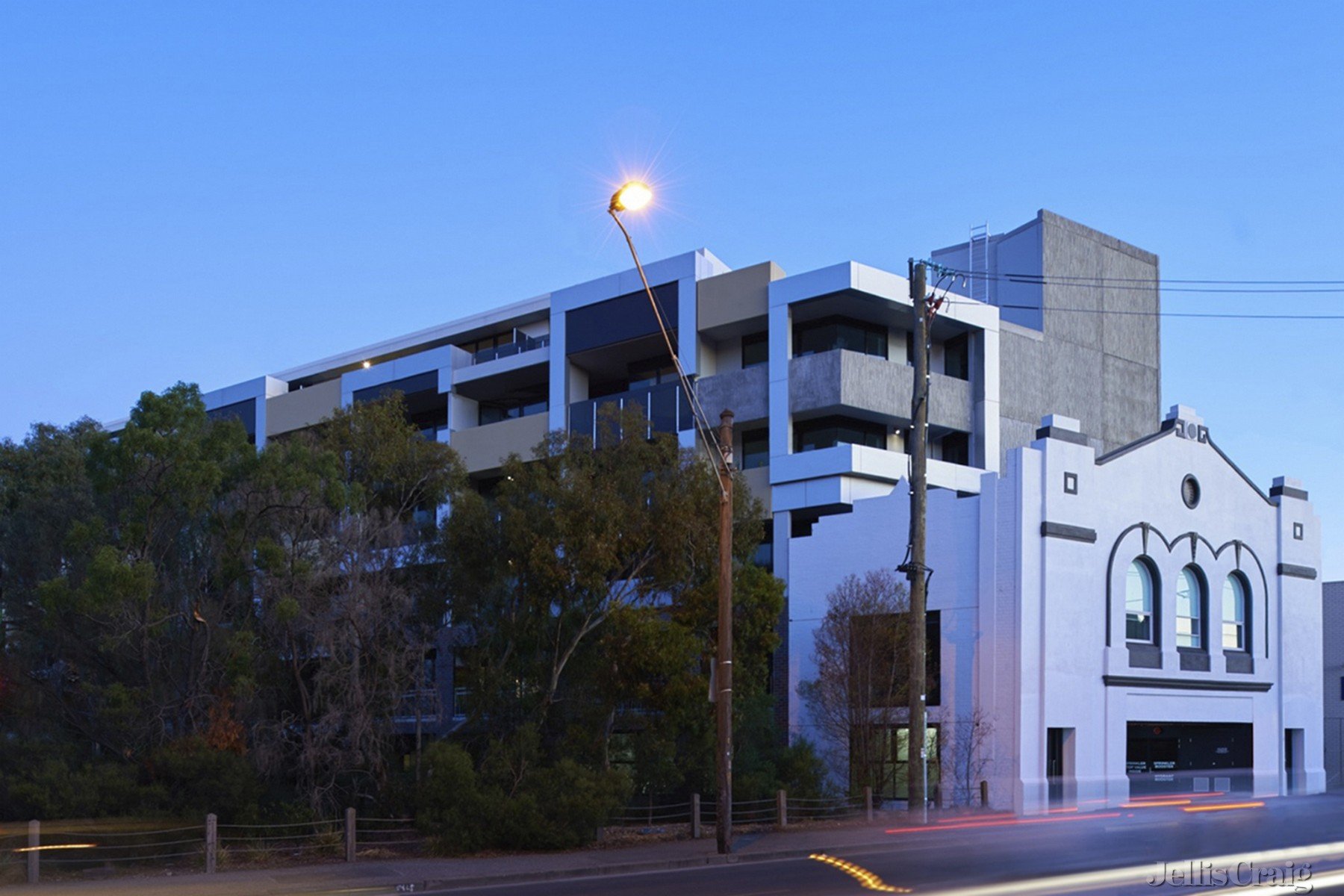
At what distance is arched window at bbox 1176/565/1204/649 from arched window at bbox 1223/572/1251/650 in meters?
0.96

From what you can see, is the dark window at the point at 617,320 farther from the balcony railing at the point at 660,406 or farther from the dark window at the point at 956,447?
the dark window at the point at 956,447

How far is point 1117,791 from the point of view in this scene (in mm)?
32938

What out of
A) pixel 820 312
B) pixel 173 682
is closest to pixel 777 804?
pixel 173 682

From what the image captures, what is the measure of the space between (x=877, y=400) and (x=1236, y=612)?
1122 centimetres

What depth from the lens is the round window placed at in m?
36.4

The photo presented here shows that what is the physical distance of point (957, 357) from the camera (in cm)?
4181

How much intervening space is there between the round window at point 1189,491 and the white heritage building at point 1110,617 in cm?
4

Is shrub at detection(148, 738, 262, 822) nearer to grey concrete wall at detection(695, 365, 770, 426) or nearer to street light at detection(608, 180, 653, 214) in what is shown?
street light at detection(608, 180, 653, 214)

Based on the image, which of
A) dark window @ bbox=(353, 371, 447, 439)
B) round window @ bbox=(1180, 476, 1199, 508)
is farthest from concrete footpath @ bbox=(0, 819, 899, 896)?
dark window @ bbox=(353, 371, 447, 439)

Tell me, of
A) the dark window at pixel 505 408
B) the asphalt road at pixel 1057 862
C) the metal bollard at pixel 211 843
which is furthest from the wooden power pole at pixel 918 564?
the dark window at pixel 505 408

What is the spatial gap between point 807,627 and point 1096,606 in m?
7.12

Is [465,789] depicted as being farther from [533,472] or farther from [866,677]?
[866,677]

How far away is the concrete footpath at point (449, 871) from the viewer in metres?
19.9

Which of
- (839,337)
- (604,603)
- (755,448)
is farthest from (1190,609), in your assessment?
(604,603)
